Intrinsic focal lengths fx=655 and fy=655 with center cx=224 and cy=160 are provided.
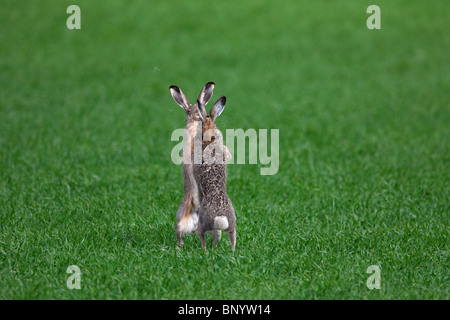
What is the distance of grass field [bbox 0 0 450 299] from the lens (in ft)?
18.4

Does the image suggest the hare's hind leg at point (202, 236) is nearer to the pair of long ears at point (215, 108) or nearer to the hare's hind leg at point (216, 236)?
the hare's hind leg at point (216, 236)

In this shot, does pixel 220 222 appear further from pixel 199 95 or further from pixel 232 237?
pixel 199 95

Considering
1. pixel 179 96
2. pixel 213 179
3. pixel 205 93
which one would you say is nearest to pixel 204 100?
pixel 205 93

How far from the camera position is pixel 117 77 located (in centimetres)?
1492

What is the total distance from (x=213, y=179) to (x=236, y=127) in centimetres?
578

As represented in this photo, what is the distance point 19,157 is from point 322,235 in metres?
4.71

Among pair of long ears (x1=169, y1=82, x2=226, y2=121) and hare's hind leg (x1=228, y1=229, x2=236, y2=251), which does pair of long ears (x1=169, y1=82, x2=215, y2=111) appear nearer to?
pair of long ears (x1=169, y1=82, x2=226, y2=121)

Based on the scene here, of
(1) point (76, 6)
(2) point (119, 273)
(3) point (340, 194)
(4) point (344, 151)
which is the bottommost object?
(2) point (119, 273)

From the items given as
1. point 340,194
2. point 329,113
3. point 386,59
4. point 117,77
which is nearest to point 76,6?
point 117,77

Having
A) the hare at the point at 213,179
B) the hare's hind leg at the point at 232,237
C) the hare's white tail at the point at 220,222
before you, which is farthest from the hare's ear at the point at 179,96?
the hare's hind leg at the point at 232,237

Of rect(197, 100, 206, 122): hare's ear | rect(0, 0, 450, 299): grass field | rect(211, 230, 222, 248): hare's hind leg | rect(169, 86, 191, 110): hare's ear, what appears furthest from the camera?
rect(211, 230, 222, 248): hare's hind leg

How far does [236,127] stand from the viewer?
1125 centimetres

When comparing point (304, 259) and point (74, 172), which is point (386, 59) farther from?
point (304, 259)

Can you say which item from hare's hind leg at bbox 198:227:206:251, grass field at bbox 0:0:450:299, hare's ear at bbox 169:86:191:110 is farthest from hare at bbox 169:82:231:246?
grass field at bbox 0:0:450:299
